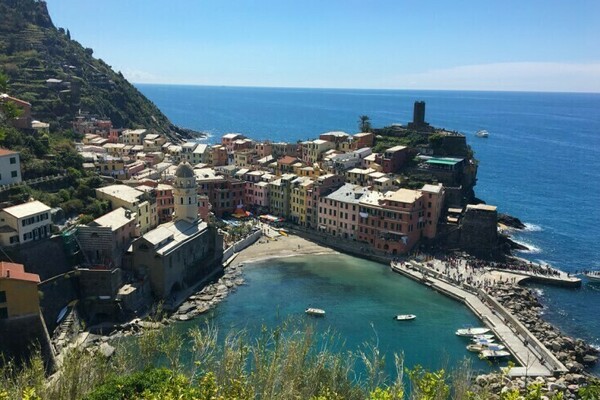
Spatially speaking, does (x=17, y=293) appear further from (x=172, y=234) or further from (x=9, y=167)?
(x=9, y=167)

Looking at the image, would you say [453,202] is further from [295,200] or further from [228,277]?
[228,277]

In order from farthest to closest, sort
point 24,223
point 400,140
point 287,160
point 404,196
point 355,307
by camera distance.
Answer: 1. point 400,140
2. point 287,160
3. point 404,196
4. point 355,307
5. point 24,223

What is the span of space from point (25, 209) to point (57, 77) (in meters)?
67.7

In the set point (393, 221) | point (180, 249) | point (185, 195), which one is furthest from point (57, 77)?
point (393, 221)

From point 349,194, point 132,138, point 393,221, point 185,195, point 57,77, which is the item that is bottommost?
point 393,221

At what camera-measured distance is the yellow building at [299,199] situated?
227ft

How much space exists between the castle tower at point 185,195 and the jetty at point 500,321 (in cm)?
2305

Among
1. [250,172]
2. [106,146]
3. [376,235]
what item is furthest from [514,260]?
[106,146]

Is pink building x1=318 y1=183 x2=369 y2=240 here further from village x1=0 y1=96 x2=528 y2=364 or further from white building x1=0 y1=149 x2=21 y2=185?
white building x1=0 y1=149 x2=21 y2=185

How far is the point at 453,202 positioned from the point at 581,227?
23510 millimetres

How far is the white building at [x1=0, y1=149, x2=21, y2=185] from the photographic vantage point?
46188mm

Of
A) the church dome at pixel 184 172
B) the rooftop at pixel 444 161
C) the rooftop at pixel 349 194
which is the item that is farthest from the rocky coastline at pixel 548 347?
the church dome at pixel 184 172

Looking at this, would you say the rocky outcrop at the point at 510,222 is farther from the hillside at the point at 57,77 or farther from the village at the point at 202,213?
the hillside at the point at 57,77

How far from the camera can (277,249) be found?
62.1m
